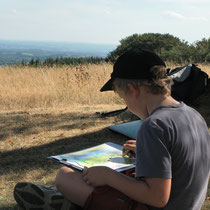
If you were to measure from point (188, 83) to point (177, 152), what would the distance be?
12.9 feet

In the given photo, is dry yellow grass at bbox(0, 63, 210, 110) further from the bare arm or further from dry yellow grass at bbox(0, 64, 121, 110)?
the bare arm

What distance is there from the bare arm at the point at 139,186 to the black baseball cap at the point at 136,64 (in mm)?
492

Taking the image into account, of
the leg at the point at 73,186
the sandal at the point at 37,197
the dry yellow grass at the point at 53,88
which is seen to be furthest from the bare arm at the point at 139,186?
the dry yellow grass at the point at 53,88

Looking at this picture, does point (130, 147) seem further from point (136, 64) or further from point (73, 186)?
point (136, 64)

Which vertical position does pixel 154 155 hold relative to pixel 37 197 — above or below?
above

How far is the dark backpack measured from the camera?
517 centimetres

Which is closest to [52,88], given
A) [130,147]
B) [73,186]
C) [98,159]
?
[98,159]

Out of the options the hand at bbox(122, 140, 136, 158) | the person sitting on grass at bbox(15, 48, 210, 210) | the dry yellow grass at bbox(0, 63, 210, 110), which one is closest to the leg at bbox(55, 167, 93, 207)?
the person sitting on grass at bbox(15, 48, 210, 210)

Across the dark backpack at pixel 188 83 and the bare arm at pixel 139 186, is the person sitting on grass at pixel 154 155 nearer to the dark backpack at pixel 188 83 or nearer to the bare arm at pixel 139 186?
the bare arm at pixel 139 186

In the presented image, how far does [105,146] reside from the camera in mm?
2551

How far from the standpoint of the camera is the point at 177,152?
1466 mm

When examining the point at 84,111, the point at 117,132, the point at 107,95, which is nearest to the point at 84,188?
the point at 117,132

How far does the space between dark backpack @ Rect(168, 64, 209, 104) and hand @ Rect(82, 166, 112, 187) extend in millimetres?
3593

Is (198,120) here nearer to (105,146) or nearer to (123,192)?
(123,192)
